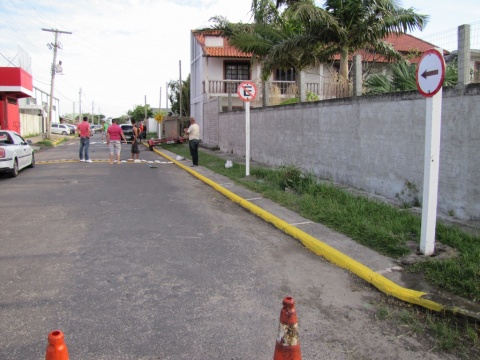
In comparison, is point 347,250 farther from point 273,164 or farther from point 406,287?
point 273,164

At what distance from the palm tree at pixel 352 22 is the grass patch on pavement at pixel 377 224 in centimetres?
465

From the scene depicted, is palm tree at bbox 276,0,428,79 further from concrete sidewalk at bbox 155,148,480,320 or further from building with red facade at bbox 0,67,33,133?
building with red facade at bbox 0,67,33,133

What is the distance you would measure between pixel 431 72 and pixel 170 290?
379cm

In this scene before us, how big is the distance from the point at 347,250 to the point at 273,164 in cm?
892

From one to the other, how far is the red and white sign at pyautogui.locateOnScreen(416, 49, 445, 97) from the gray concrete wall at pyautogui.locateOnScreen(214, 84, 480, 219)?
5.48 ft

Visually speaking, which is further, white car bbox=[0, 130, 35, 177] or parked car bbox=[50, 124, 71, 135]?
parked car bbox=[50, 124, 71, 135]

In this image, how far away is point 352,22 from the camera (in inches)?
543

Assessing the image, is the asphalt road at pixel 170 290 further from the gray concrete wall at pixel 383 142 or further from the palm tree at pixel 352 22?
the palm tree at pixel 352 22

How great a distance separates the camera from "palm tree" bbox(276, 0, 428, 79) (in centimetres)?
1305

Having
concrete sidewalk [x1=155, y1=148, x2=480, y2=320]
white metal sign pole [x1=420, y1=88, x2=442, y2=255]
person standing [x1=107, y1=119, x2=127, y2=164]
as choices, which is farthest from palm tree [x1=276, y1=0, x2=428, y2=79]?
white metal sign pole [x1=420, y1=88, x2=442, y2=255]

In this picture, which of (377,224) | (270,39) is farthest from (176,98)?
(377,224)

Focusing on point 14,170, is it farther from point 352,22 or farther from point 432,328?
point 432,328

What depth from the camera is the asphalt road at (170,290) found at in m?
3.37

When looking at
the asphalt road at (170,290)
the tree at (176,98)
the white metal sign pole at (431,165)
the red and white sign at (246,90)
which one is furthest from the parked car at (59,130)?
the white metal sign pole at (431,165)
